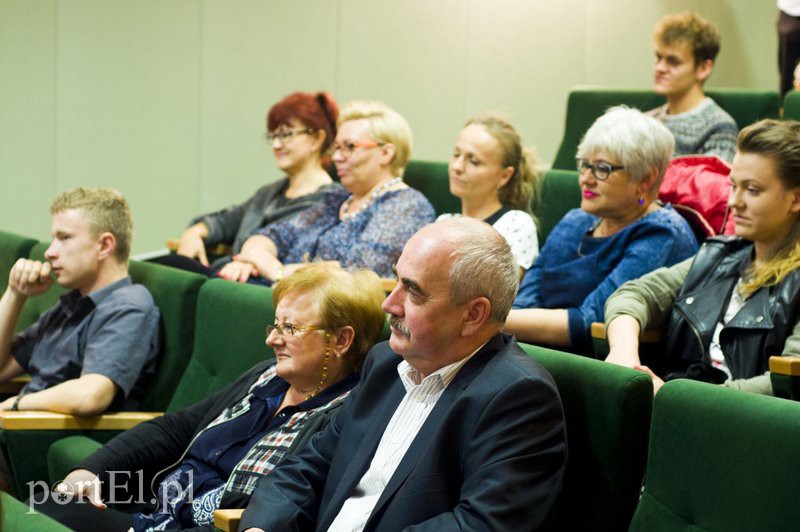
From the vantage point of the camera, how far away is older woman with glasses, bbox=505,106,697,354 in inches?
108

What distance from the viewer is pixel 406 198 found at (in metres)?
3.80

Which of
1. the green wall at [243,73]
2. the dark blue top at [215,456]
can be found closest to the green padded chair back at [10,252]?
the green wall at [243,73]

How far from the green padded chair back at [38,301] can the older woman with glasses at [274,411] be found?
117 cm

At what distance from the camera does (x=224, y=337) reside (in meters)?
2.88

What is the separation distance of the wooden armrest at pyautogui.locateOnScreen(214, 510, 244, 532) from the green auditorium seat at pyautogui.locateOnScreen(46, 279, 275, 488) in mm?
602

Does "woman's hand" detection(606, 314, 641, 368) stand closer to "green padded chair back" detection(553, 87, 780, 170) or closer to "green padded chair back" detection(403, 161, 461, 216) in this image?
"green padded chair back" detection(403, 161, 461, 216)

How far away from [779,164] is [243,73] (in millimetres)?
3435

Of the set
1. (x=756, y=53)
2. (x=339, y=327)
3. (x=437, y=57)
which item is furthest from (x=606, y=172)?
(x=756, y=53)

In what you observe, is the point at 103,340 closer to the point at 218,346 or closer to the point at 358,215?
the point at 218,346

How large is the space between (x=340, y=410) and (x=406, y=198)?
1744 millimetres

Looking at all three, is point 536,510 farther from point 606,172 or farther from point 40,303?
point 40,303

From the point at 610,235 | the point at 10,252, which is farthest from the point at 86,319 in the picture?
the point at 610,235

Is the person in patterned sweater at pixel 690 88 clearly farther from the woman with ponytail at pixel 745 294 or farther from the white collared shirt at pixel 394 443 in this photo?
the white collared shirt at pixel 394 443

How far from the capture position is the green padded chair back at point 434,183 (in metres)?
4.00
